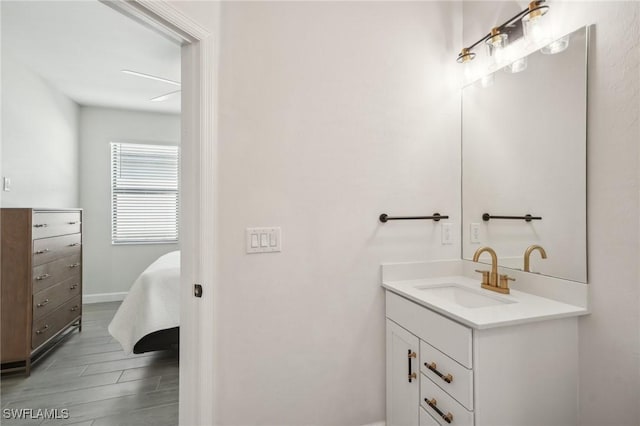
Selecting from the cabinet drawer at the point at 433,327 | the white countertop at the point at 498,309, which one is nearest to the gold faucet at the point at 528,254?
the white countertop at the point at 498,309

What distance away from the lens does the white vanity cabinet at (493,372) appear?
3.61 ft

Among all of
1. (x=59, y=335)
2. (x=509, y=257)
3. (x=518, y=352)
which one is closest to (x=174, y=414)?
(x=59, y=335)

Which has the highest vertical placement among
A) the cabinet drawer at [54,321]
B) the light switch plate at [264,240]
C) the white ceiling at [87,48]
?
the white ceiling at [87,48]

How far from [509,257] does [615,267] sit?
1.49 ft

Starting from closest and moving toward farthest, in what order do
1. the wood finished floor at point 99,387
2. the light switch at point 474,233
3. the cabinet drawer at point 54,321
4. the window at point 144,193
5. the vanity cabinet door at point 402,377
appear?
the vanity cabinet door at point 402,377 → the light switch at point 474,233 → the wood finished floor at point 99,387 → the cabinet drawer at point 54,321 → the window at point 144,193

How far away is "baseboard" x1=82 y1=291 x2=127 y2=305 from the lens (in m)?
4.23

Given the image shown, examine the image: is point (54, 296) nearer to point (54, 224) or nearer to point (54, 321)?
point (54, 321)

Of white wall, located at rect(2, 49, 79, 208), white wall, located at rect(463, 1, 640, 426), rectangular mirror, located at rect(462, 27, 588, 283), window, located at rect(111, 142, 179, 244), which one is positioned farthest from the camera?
window, located at rect(111, 142, 179, 244)

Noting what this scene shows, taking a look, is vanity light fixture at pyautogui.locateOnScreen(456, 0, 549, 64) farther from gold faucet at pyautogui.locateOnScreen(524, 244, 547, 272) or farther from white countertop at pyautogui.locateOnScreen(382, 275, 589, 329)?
white countertop at pyautogui.locateOnScreen(382, 275, 589, 329)

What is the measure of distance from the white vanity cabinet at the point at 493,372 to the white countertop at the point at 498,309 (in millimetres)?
34

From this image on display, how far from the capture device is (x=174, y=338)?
2.43 metres

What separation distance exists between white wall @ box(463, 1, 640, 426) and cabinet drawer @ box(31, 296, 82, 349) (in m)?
3.52

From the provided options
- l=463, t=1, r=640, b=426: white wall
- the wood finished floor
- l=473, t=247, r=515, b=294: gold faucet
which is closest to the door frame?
the wood finished floor

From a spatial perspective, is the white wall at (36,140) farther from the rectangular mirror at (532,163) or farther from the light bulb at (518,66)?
the light bulb at (518,66)
